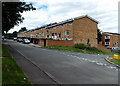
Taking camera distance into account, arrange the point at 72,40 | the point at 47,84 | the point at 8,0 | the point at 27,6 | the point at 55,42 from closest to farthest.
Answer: the point at 47,84 → the point at 8,0 → the point at 27,6 → the point at 55,42 → the point at 72,40

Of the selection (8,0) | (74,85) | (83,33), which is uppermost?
(8,0)

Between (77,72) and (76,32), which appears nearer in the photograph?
(77,72)

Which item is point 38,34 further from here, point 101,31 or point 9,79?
point 9,79

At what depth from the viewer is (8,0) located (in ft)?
52.0

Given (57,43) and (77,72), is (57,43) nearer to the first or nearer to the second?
(57,43)

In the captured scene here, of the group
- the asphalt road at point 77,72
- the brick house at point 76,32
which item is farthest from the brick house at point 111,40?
the asphalt road at point 77,72

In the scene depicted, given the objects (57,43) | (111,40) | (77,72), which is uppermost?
(111,40)

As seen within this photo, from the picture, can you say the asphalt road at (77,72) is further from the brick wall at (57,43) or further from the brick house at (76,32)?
the brick house at (76,32)

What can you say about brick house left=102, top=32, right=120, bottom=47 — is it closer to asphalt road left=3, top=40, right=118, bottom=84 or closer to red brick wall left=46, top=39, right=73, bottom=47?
red brick wall left=46, top=39, right=73, bottom=47

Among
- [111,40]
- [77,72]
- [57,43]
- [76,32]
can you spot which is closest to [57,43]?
[57,43]

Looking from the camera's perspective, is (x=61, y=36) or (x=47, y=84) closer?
(x=47, y=84)

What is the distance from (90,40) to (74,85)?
115ft

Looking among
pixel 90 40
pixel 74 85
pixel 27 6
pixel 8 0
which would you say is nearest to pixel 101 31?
pixel 90 40

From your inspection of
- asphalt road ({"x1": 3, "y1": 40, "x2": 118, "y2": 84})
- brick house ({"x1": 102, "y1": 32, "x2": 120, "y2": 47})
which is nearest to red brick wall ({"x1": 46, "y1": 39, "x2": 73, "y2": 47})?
asphalt road ({"x1": 3, "y1": 40, "x2": 118, "y2": 84})
